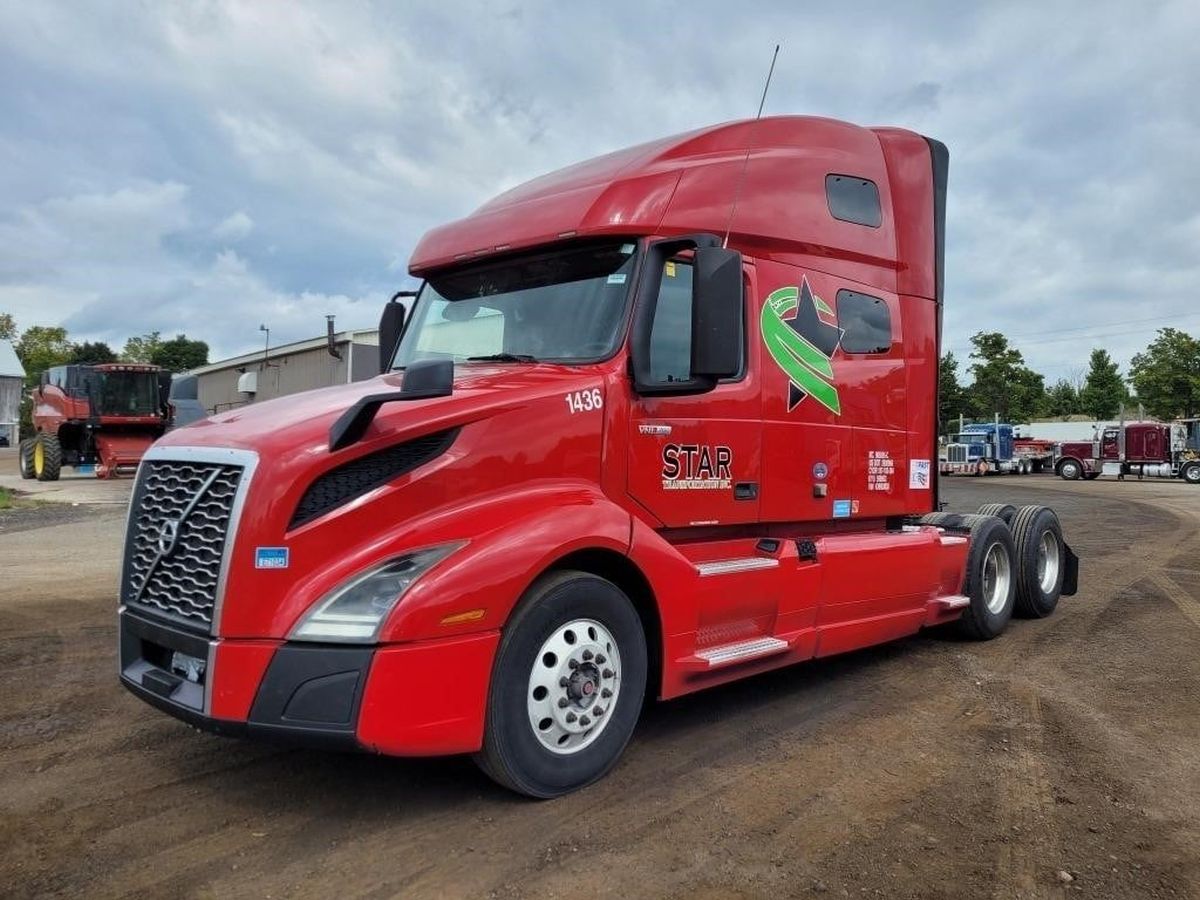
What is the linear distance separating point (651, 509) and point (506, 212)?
1932mm

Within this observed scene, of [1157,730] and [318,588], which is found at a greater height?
[318,588]

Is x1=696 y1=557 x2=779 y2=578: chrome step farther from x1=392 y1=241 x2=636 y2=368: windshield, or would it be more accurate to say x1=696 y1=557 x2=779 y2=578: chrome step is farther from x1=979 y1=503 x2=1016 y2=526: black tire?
x1=979 y1=503 x2=1016 y2=526: black tire

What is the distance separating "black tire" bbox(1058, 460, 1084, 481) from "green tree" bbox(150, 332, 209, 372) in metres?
76.1

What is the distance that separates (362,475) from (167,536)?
2.99 feet

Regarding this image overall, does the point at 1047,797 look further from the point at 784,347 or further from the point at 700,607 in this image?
the point at 784,347

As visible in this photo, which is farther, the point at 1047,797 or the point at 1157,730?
the point at 1157,730

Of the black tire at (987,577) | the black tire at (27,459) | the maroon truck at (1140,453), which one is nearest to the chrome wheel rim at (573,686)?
the black tire at (987,577)

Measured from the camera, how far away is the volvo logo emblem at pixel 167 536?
3.61 meters

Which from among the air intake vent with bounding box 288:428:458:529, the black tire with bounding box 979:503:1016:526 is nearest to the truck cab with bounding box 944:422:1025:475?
the black tire with bounding box 979:503:1016:526

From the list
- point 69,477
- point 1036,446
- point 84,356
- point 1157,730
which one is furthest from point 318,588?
point 84,356

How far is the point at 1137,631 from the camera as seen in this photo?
7215 mm

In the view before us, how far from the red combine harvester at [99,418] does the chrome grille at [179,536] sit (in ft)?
72.6

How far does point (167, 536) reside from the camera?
3660mm

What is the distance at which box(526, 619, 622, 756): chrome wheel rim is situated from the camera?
3719 millimetres
